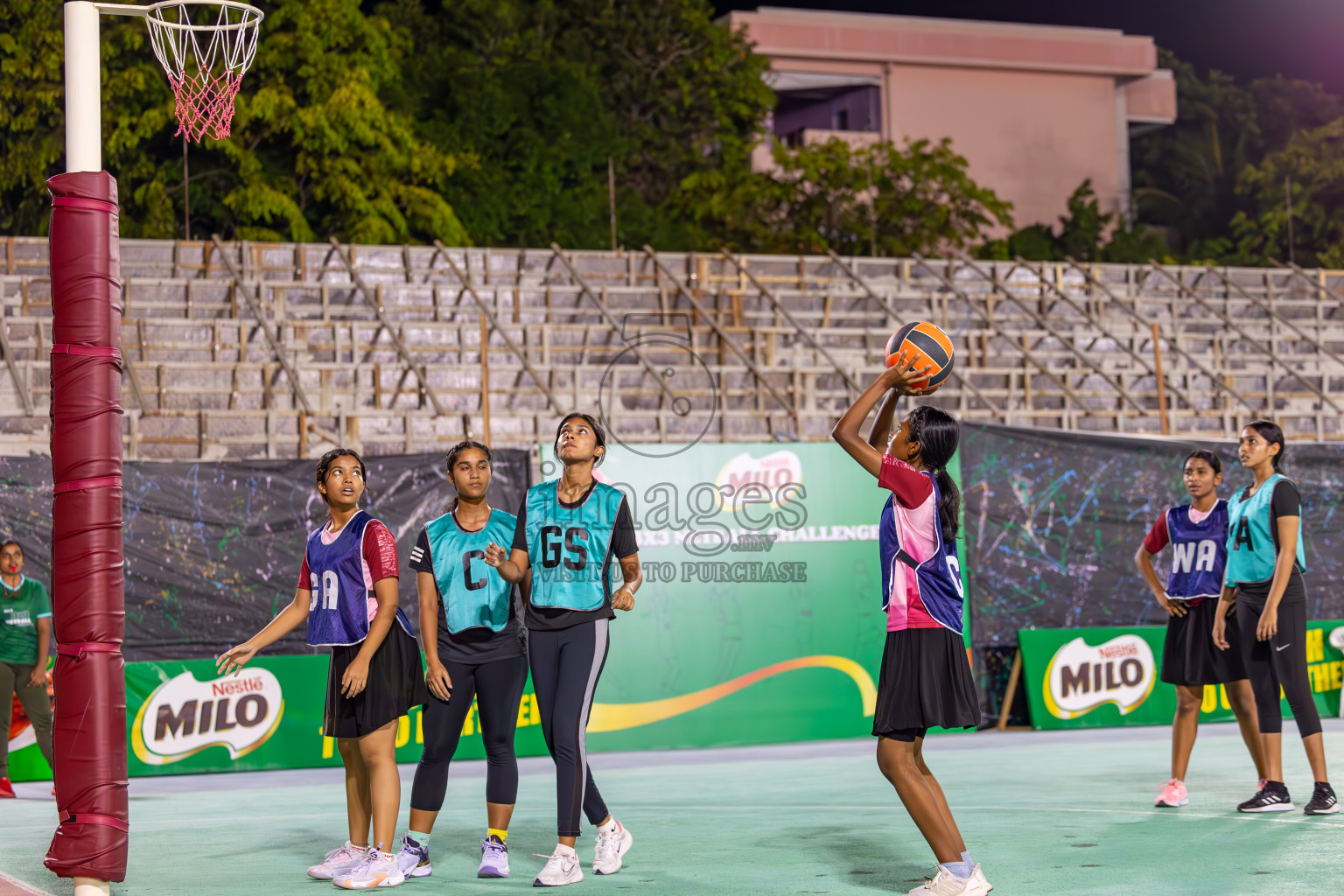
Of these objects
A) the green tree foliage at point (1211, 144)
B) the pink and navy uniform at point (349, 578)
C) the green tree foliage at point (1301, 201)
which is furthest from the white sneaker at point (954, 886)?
the green tree foliage at point (1211, 144)

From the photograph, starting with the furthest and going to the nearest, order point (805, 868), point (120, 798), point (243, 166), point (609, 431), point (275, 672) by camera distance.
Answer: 1. point (243, 166)
2. point (609, 431)
3. point (275, 672)
4. point (805, 868)
5. point (120, 798)

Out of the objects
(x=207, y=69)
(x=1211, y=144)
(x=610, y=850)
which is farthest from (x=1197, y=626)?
(x=1211, y=144)

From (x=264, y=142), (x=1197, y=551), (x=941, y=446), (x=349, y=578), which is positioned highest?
(x=264, y=142)

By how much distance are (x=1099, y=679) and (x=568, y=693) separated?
7585 mm

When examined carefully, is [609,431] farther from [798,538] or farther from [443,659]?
[443,659]

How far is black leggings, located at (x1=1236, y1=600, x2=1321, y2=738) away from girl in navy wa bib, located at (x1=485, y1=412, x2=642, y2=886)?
3323mm

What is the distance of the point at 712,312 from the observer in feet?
66.3

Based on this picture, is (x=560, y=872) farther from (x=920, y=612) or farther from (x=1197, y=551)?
(x=1197, y=551)

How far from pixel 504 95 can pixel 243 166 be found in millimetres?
6533

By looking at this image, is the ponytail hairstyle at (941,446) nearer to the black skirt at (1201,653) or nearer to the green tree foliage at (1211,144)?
the black skirt at (1201,653)

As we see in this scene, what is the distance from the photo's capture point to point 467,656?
5941 mm

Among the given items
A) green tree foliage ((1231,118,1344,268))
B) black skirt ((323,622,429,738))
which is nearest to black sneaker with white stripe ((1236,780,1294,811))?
black skirt ((323,622,429,738))

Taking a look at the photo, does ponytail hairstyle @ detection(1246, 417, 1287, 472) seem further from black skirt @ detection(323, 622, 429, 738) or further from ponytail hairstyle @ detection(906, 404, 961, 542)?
black skirt @ detection(323, 622, 429, 738)

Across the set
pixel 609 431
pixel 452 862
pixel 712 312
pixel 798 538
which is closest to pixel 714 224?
pixel 712 312
